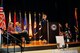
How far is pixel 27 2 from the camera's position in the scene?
11.0 meters

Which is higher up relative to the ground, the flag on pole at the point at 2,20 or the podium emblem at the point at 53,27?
the flag on pole at the point at 2,20

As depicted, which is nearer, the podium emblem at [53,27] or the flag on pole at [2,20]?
the podium emblem at [53,27]

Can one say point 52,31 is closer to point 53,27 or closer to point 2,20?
point 53,27

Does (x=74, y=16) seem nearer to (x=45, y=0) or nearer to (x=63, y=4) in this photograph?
(x=63, y=4)

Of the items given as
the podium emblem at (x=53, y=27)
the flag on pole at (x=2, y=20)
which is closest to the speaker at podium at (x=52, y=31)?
the podium emblem at (x=53, y=27)

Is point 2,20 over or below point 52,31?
over

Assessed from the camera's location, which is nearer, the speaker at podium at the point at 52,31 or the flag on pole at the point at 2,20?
the speaker at podium at the point at 52,31

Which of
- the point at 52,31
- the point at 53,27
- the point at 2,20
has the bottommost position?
the point at 52,31

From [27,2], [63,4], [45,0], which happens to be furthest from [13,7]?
[63,4]

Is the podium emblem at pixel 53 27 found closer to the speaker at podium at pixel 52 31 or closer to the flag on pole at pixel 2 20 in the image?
the speaker at podium at pixel 52 31

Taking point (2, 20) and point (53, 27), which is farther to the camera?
point (2, 20)

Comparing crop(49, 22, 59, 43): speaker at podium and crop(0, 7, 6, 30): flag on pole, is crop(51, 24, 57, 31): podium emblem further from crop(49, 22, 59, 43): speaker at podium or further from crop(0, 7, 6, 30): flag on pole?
crop(0, 7, 6, 30): flag on pole

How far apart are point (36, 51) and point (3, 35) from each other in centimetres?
149

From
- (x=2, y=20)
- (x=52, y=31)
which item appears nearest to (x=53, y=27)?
(x=52, y=31)
